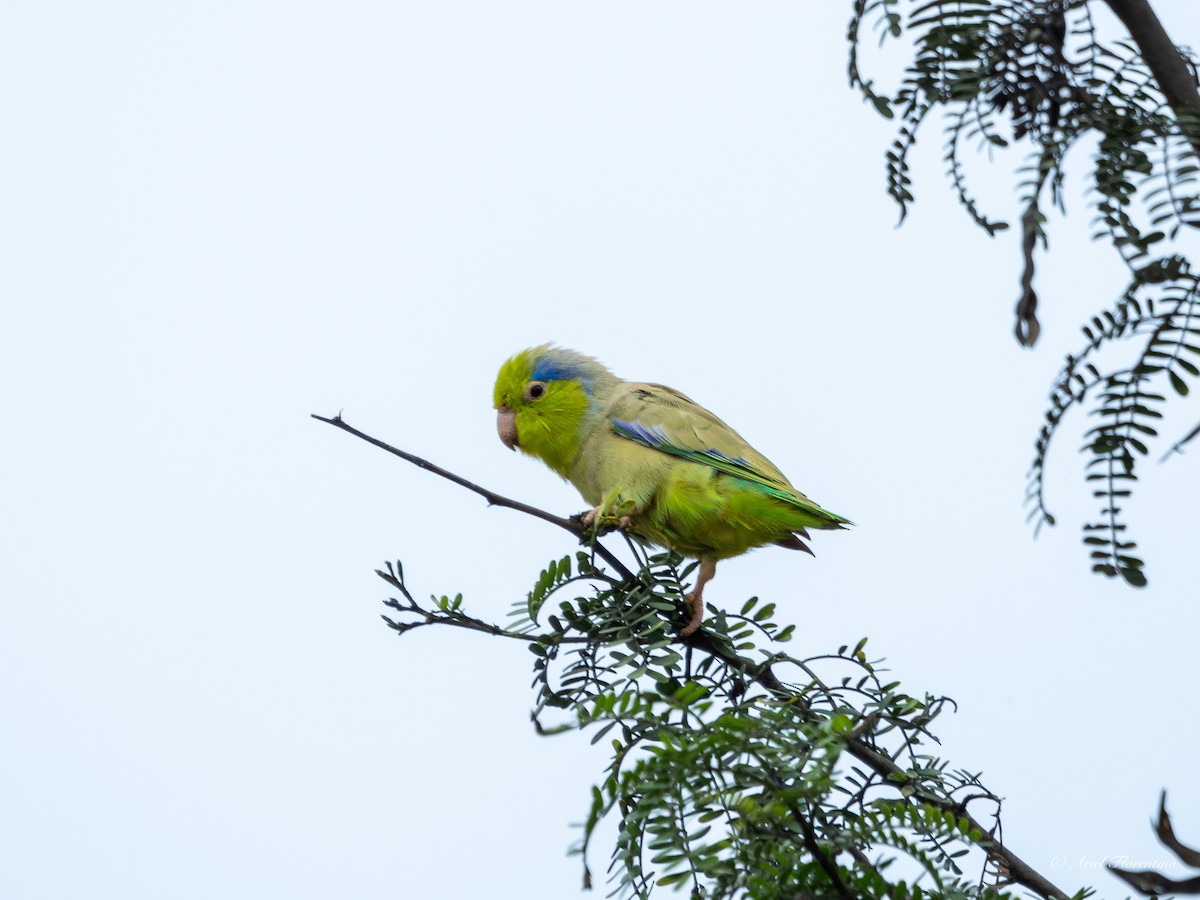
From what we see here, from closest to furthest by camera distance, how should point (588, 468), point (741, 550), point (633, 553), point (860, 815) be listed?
point (860, 815) < point (633, 553) < point (741, 550) < point (588, 468)

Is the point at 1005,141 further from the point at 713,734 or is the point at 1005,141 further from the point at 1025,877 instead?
the point at 1025,877

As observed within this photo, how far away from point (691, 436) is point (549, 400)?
0.52 m

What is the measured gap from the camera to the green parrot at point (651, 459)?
3.07 m

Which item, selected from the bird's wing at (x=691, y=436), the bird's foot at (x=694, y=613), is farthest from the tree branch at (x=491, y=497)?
the bird's wing at (x=691, y=436)

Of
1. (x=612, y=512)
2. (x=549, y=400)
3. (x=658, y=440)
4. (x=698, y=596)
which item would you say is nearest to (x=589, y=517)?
Answer: (x=612, y=512)

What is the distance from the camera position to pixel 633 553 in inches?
90.4

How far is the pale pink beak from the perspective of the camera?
3646 mm

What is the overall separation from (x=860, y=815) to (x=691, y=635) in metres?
0.54

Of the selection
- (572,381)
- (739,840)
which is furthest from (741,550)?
(739,840)

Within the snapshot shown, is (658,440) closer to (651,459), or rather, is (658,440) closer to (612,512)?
(651,459)

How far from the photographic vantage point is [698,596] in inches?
105

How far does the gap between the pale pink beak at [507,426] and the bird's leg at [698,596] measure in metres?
0.80

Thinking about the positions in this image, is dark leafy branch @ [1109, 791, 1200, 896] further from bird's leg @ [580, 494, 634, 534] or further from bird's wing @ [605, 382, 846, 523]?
bird's wing @ [605, 382, 846, 523]

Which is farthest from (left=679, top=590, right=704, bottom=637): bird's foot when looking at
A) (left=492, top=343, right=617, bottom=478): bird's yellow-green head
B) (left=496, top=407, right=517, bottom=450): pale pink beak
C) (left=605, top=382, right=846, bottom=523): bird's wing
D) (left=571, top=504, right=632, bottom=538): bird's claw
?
(left=496, top=407, right=517, bottom=450): pale pink beak
